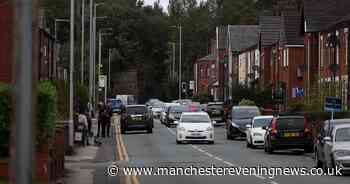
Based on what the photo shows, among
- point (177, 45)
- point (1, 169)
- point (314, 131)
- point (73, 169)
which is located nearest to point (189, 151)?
point (314, 131)

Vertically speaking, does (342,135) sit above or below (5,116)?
below

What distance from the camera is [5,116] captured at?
18.7 meters

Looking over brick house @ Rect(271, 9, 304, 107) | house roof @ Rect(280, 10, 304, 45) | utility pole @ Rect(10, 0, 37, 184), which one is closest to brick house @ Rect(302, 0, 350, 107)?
brick house @ Rect(271, 9, 304, 107)

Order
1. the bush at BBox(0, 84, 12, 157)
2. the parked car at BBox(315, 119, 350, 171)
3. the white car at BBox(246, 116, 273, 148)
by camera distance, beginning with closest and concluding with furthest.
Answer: the bush at BBox(0, 84, 12, 157) < the parked car at BBox(315, 119, 350, 171) < the white car at BBox(246, 116, 273, 148)

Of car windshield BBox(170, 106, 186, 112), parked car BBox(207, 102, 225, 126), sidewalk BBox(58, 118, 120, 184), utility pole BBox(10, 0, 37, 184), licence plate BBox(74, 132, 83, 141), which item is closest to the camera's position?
utility pole BBox(10, 0, 37, 184)

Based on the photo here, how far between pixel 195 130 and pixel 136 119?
41.3 feet

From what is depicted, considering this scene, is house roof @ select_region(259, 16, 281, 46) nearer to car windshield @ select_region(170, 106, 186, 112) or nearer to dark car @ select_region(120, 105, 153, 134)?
car windshield @ select_region(170, 106, 186, 112)

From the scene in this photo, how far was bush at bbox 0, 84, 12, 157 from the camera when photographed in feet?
60.5

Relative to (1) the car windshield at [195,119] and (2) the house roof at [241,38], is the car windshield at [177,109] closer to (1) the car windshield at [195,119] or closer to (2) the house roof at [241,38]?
(1) the car windshield at [195,119]

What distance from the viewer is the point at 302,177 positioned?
23.1 metres

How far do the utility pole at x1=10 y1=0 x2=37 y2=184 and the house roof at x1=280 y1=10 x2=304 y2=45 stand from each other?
6625 cm

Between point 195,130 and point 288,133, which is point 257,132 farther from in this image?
point 288,133

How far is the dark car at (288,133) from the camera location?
35062mm

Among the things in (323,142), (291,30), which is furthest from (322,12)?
(323,142)
